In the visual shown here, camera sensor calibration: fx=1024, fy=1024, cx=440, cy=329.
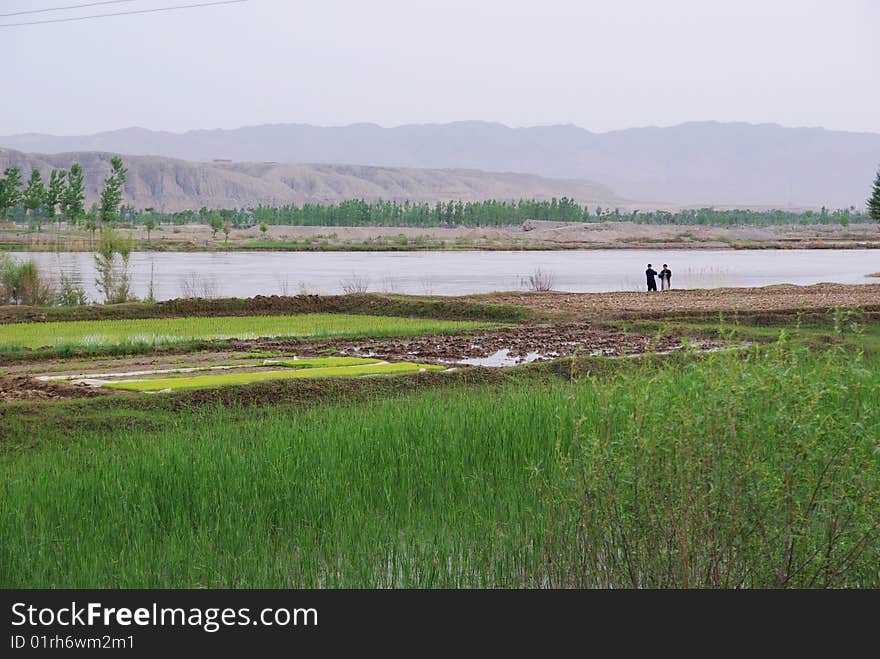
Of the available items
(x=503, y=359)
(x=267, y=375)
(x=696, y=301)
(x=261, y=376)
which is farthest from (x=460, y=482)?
(x=696, y=301)

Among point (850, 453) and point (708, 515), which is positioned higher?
point (850, 453)

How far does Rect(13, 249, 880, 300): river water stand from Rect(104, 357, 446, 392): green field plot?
49.4ft

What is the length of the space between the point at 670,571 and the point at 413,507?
2895 mm

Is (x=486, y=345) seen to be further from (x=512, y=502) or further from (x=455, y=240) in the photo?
(x=455, y=240)

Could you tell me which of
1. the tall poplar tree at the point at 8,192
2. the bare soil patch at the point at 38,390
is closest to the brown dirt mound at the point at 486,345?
the bare soil patch at the point at 38,390

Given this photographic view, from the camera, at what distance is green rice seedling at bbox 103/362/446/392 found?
15039 mm

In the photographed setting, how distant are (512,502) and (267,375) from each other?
348 inches

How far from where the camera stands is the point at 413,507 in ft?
27.3

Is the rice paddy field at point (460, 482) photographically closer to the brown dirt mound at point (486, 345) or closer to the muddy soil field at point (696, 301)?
the brown dirt mound at point (486, 345)

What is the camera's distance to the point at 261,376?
1600cm

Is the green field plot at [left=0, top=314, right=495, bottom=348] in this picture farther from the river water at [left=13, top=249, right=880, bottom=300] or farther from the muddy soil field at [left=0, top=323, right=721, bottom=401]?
the river water at [left=13, top=249, right=880, bottom=300]

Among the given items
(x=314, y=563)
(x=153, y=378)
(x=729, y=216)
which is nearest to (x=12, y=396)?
(x=153, y=378)

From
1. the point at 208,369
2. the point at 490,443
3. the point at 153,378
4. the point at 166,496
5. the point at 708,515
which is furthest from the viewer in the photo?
the point at 208,369
